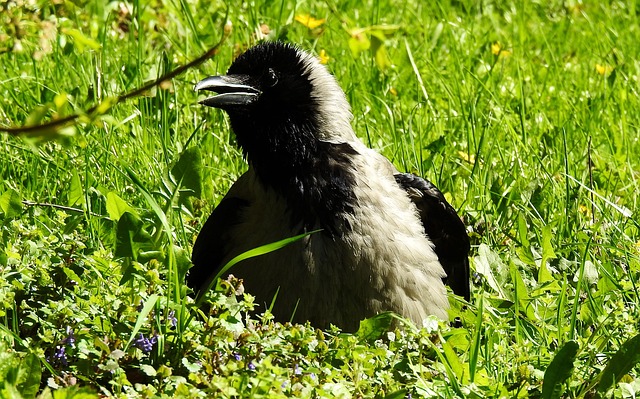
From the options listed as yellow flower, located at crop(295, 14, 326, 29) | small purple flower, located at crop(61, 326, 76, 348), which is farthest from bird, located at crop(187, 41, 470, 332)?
yellow flower, located at crop(295, 14, 326, 29)

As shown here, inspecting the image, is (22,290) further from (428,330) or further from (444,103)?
(444,103)

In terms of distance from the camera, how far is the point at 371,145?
6293 mm

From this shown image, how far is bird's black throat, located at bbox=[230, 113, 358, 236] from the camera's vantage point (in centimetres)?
474

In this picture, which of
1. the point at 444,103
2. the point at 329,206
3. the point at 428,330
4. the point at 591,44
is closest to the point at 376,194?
the point at 329,206

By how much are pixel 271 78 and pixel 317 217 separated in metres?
0.77

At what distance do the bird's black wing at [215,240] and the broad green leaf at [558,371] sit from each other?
1860 millimetres

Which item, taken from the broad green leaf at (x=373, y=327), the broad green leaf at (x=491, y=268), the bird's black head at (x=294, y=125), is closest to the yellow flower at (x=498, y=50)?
the bird's black head at (x=294, y=125)

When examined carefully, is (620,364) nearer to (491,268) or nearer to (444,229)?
(491,268)

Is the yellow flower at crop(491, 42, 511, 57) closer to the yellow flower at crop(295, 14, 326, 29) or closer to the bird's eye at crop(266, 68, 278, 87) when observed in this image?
the yellow flower at crop(295, 14, 326, 29)

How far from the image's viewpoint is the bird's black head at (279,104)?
495cm

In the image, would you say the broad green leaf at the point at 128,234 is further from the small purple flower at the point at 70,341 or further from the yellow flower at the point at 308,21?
the yellow flower at the point at 308,21

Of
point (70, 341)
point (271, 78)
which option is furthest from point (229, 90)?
point (70, 341)

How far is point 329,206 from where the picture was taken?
4742mm

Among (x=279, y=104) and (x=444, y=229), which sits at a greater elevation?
(x=279, y=104)
